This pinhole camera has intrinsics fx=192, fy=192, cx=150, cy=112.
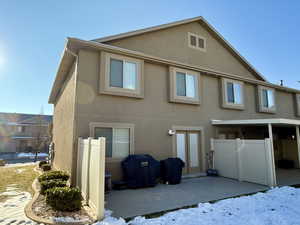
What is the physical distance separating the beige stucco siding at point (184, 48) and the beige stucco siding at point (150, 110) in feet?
3.57

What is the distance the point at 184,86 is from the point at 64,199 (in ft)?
24.0

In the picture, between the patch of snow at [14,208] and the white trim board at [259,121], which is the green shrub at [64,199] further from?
the white trim board at [259,121]

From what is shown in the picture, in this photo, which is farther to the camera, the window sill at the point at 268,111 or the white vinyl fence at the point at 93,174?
the window sill at the point at 268,111

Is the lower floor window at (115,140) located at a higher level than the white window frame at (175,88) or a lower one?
lower

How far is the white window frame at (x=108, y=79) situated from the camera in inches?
300

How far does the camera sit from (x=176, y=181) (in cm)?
788

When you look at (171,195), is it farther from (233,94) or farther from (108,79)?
(233,94)

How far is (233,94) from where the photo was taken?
1152cm

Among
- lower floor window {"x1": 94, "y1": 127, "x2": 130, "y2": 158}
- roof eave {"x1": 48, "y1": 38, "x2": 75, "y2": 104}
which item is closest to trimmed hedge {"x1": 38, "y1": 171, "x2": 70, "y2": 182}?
lower floor window {"x1": 94, "y1": 127, "x2": 130, "y2": 158}

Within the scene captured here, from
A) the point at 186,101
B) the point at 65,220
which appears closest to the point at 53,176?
the point at 65,220

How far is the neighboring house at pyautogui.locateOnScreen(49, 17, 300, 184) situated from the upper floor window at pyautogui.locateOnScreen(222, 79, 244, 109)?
2.3 inches

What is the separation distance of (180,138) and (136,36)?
544cm

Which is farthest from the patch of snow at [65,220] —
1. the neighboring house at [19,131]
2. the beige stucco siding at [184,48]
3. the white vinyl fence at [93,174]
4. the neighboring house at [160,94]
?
the neighboring house at [19,131]

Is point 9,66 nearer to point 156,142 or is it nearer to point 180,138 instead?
point 156,142
